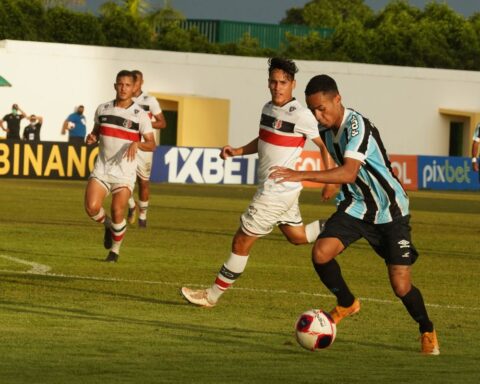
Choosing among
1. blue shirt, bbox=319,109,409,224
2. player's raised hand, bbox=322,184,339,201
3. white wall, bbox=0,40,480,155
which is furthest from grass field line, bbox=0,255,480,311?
white wall, bbox=0,40,480,155

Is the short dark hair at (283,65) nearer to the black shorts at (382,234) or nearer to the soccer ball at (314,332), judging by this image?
the black shorts at (382,234)

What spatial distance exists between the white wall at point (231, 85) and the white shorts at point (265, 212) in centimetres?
3894

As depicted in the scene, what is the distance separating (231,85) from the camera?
5556cm

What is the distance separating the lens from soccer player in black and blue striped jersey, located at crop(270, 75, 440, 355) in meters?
10.2

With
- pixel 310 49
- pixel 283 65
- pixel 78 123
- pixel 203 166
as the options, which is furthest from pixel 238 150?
pixel 310 49

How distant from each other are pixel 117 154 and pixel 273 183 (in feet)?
13.9

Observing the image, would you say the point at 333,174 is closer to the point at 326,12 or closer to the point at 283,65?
the point at 283,65

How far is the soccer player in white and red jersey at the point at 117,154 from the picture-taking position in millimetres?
16359

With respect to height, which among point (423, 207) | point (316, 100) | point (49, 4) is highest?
point (49, 4)

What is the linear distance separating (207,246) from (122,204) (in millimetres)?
3432

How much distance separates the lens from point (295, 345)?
10570 millimetres

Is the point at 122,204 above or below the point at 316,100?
below

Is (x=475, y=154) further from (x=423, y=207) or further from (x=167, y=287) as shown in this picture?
(x=167, y=287)

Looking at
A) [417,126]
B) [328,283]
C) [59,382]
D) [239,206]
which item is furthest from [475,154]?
[417,126]
